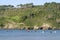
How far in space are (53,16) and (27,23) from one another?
18.9 meters

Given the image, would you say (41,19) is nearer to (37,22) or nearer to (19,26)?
(37,22)

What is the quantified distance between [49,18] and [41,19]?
5.67 m

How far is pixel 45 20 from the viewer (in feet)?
645

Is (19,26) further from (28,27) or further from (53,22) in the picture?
(53,22)

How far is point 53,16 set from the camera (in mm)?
199500

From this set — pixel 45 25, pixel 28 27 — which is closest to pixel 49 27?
pixel 45 25

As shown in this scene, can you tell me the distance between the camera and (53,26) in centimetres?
19062

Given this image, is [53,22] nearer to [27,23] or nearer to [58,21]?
[58,21]

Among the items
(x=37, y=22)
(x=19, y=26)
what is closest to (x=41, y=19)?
(x=37, y=22)

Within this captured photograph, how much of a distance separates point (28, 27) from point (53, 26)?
17.0 metres

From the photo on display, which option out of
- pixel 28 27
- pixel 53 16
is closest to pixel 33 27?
pixel 28 27

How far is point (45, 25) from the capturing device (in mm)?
189250

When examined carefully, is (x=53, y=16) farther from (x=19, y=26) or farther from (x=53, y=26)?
(x=19, y=26)

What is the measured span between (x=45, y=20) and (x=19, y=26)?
1842 centimetres
